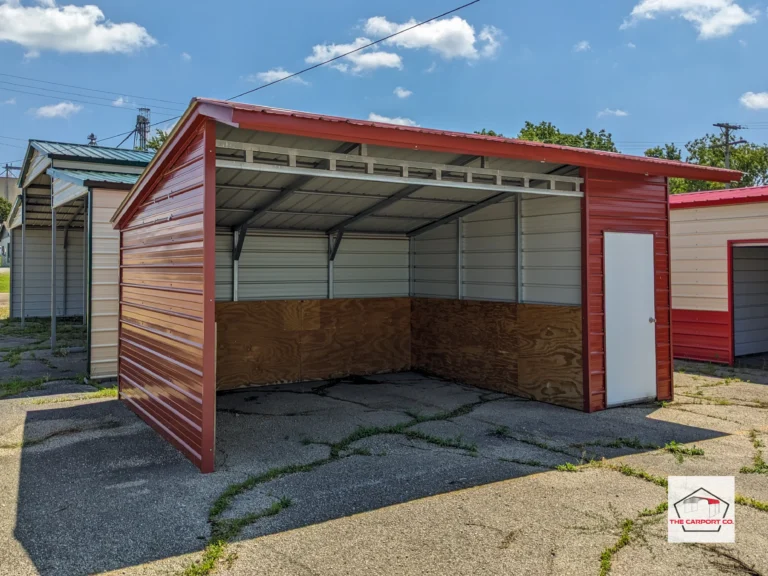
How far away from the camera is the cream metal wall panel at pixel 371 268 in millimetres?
9312

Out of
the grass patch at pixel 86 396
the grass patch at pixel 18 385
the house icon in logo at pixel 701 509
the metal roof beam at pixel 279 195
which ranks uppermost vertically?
the metal roof beam at pixel 279 195

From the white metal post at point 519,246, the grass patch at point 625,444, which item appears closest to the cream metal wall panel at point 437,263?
the white metal post at point 519,246

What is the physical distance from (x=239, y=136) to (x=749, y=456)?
5.33m

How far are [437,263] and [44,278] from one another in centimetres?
1437

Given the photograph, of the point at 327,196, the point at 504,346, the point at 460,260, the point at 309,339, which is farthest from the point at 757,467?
the point at 309,339

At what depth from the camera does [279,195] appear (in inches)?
274

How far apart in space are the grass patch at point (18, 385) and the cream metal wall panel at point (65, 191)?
3018mm

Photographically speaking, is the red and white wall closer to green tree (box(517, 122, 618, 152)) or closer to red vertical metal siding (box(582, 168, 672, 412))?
red vertical metal siding (box(582, 168, 672, 412))

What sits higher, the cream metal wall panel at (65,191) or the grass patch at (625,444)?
the cream metal wall panel at (65,191)

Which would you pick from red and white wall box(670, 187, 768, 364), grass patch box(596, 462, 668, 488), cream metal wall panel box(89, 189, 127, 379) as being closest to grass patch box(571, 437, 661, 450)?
grass patch box(596, 462, 668, 488)

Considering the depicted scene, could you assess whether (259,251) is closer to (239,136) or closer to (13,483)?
(239,136)

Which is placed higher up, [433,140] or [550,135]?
[550,135]

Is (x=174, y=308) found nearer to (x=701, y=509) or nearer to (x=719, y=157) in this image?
(x=701, y=509)

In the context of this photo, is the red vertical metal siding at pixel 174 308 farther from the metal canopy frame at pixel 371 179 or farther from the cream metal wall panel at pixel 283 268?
the cream metal wall panel at pixel 283 268
